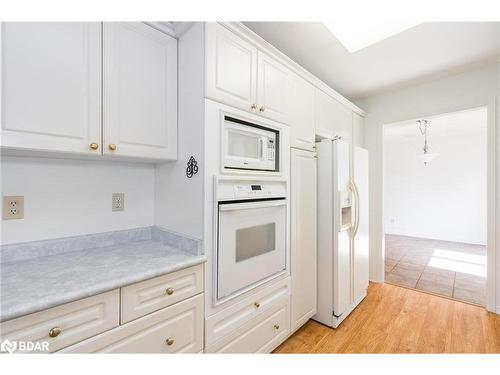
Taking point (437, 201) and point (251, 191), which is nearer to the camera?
point (251, 191)

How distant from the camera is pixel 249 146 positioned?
154 cm

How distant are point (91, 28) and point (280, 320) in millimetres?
2159

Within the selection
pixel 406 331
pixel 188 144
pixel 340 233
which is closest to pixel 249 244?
pixel 188 144

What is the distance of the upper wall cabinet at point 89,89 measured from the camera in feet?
3.35

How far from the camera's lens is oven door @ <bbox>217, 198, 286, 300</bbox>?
1.35m

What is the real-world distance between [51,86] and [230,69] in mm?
903

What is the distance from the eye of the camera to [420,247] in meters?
4.71

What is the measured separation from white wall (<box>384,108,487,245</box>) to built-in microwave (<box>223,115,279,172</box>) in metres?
4.12

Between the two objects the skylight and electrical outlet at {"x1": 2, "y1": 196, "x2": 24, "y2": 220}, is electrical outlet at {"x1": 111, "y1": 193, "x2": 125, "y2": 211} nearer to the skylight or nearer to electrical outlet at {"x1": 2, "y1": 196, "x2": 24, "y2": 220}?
electrical outlet at {"x1": 2, "y1": 196, "x2": 24, "y2": 220}

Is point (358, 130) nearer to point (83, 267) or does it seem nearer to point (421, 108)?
point (421, 108)

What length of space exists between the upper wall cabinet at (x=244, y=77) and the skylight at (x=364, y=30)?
456mm

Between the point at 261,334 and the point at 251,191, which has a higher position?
the point at 251,191

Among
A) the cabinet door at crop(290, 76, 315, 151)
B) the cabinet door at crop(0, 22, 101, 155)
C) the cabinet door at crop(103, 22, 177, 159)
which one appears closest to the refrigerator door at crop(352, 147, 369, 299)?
the cabinet door at crop(290, 76, 315, 151)
